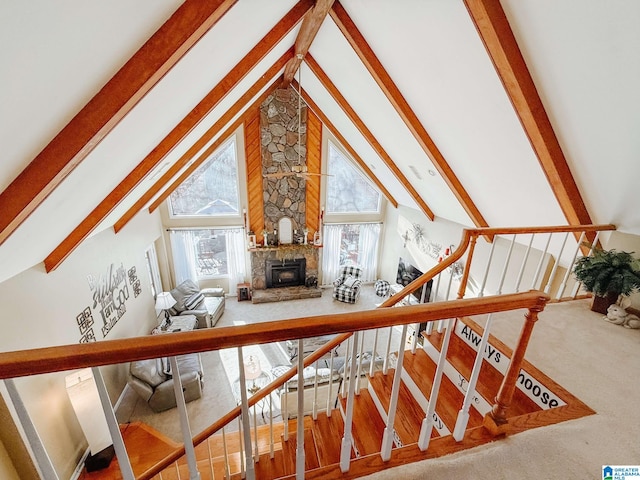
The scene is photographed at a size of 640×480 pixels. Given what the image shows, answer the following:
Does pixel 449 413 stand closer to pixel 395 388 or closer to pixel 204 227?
pixel 395 388

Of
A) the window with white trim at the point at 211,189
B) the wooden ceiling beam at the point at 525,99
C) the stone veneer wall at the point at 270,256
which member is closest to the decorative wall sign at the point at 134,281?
the window with white trim at the point at 211,189

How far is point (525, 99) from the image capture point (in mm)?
2154

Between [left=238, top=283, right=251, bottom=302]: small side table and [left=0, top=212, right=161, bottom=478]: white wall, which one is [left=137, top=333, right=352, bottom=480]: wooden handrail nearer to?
[left=0, top=212, right=161, bottom=478]: white wall

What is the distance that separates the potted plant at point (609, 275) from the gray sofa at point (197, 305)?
576cm

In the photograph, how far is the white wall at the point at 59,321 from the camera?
2564 mm

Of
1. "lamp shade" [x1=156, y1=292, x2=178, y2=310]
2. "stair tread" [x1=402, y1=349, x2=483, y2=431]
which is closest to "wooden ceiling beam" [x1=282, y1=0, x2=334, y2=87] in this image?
"stair tread" [x1=402, y1=349, x2=483, y2=431]

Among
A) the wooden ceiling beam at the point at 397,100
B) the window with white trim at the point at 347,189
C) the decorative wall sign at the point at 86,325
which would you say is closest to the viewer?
the wooden ceiling beam at the point at 397,100

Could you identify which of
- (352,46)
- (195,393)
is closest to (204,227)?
(195,393)

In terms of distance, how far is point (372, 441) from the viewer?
1905mm

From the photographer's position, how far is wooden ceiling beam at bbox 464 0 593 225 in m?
1.90

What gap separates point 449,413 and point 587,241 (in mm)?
2291

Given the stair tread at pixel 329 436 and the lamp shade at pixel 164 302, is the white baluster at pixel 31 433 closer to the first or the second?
the stair tread at pixel 329 436

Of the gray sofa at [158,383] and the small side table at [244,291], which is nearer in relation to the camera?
the gray sofa at [158,383]

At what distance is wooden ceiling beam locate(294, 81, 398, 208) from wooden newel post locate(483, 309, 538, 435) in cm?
549
